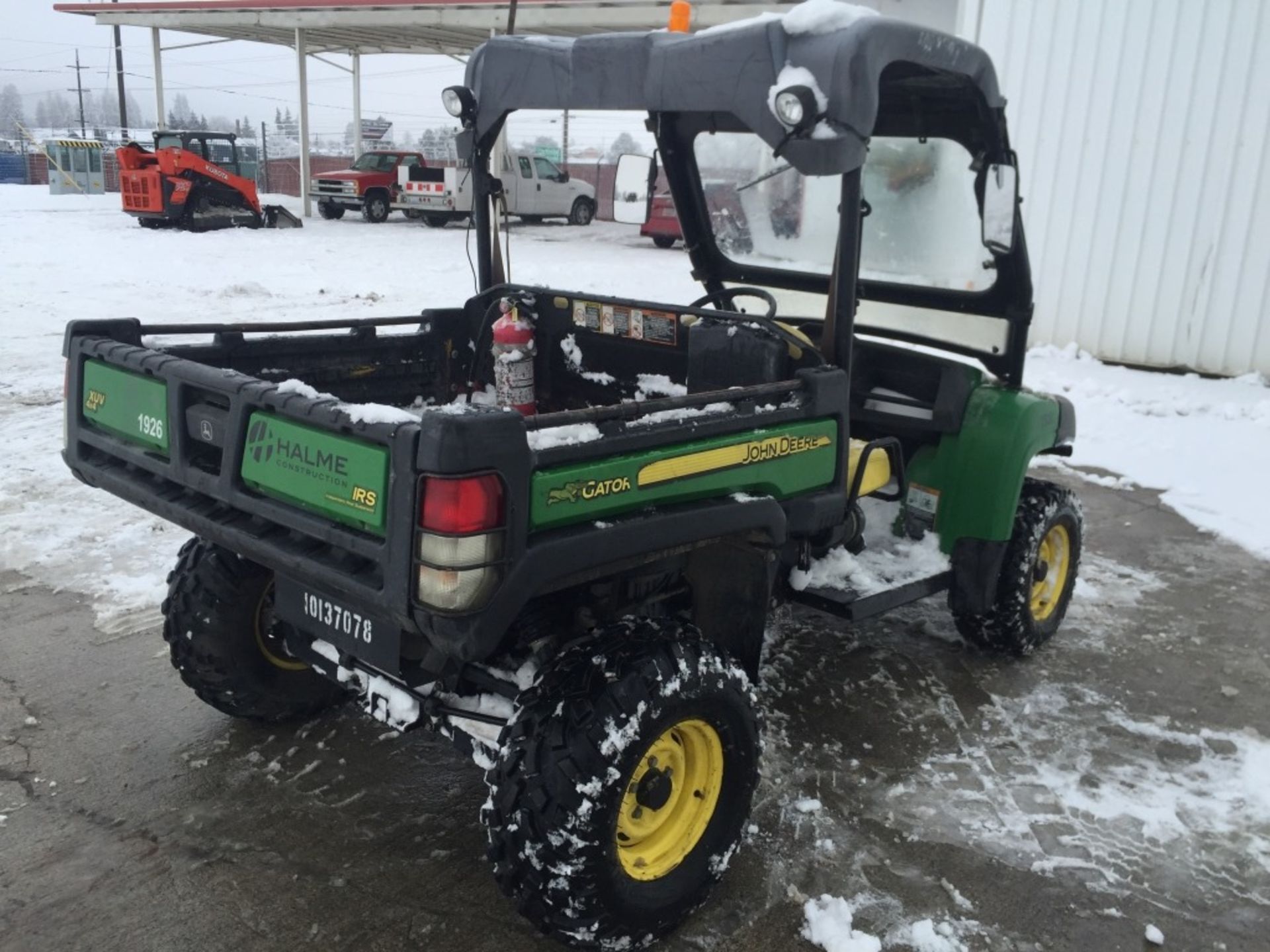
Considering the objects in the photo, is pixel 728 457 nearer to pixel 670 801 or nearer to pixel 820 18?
pixel 670 801

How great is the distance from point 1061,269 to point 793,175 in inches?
271

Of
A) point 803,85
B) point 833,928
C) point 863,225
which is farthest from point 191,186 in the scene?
point 833,928

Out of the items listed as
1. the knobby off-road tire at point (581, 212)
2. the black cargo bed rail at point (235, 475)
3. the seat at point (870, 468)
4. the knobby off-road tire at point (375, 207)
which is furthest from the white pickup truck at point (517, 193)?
the black cargo bed rail at point (235, 475)

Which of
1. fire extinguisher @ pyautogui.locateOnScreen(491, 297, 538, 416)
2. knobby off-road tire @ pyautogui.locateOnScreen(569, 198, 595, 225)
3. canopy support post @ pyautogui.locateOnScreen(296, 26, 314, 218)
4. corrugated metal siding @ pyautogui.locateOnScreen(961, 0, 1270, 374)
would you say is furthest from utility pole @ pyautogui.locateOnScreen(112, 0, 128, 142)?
fire extinguisher @ pyautogui.locateOnScreen(491, 297, 538, 416)

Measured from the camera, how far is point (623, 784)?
8.37 ft

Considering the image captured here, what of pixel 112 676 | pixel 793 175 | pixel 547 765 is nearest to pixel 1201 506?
pixel 793 175

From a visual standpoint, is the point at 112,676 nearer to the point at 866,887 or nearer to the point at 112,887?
the point at 112,887

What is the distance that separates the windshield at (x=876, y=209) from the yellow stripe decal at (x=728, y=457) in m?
1.12

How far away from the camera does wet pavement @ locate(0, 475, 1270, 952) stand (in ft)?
9.25

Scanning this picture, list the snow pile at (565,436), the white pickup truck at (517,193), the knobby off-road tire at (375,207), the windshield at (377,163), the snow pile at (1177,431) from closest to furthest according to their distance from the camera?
the snow pile at (565,436) → the snow pile at (1177,431) → the white pickup truck at (517,193) → the knobby off-road tire at (375,207) → the windshield at (377,163)

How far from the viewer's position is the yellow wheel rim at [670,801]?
2.73m

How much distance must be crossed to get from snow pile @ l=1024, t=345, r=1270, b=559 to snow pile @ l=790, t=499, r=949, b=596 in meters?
2.96

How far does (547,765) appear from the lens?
8.21ft

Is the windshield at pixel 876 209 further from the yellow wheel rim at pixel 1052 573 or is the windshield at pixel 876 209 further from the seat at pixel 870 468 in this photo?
the yellow wheel rim at pixel 1052 573
